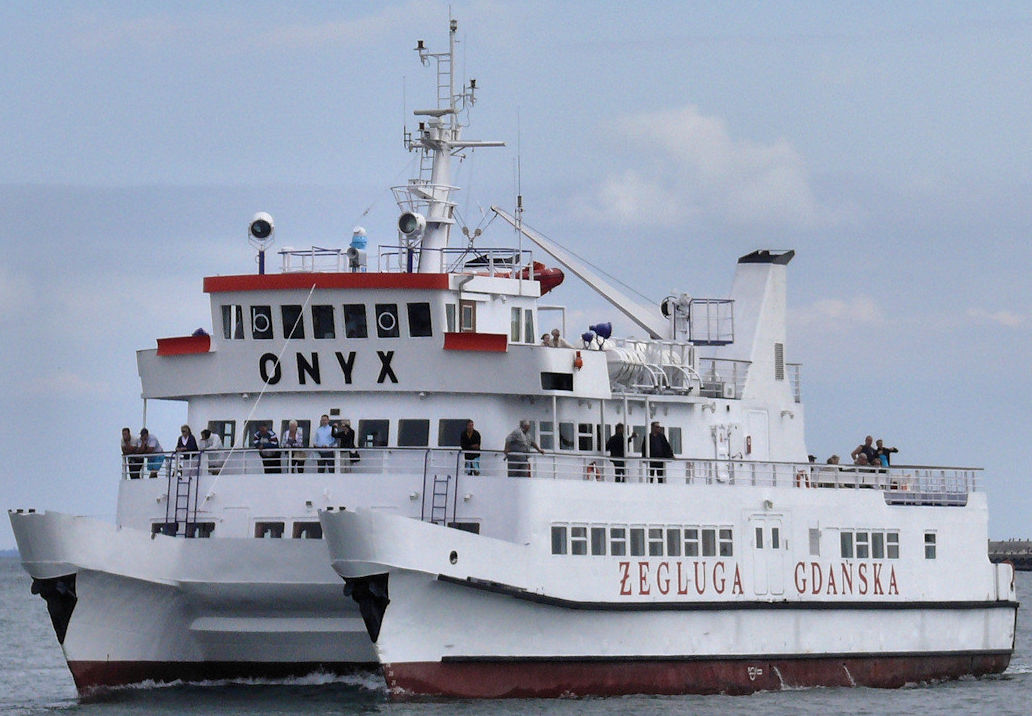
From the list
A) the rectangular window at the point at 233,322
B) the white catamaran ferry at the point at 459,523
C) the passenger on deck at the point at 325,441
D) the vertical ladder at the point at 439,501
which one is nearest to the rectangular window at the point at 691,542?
the white catamaran ferry at the point at 459,523

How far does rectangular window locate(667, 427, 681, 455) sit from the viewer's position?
104ft

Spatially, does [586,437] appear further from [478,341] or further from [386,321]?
[386,321]

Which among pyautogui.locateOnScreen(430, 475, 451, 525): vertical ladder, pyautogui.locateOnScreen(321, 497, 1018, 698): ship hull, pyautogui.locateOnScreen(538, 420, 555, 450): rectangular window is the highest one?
pyautogui.locateOnScreen(538, 420, 555, 450): rectangular window

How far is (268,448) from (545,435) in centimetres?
429

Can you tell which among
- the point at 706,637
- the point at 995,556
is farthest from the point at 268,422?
the point at 995,556

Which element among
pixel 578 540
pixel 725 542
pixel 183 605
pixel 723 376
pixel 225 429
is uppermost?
pixel 723 376

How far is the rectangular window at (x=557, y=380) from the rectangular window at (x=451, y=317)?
150cm

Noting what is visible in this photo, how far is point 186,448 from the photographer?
2873 centimetres

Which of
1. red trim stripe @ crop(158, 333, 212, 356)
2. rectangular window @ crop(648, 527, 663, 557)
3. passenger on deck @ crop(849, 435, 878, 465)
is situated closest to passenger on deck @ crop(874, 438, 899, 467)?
passenger on deck @ crop(849, 435, 878, 465)

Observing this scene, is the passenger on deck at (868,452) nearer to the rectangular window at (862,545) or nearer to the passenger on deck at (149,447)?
the rectangular window at (862,545)

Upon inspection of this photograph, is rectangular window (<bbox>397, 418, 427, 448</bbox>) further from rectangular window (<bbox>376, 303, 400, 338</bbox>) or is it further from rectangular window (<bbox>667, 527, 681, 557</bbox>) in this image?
rectangular window (<bbox>667, 527, 681, 557</bbox>)

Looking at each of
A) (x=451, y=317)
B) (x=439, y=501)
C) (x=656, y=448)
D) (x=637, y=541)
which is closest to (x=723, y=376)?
(x=656, y=448)

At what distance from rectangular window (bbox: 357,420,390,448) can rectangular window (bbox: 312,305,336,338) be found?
1.39m

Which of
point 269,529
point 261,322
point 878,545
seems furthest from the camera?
point 878,545
